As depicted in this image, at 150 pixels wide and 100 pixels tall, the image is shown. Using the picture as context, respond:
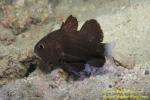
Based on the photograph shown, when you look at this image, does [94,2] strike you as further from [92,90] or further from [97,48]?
[92,90]

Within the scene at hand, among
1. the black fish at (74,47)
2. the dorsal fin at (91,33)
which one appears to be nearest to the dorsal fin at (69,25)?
the black fish at (74,47)

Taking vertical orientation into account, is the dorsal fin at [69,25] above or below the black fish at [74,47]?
above

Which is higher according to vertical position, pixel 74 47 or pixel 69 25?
pixel 69 25

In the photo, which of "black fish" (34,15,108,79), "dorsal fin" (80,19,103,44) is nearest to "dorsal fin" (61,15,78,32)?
"black fish" (34,15,108,79)

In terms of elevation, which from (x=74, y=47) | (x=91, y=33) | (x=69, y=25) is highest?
(x=69, y=25)

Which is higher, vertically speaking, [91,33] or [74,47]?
[91,33]

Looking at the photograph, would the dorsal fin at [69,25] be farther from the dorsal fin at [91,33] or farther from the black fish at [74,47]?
the dorsal fin at [91,33]

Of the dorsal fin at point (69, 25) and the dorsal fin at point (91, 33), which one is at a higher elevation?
the dorsal fin at point (69, 25)

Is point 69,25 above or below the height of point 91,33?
above

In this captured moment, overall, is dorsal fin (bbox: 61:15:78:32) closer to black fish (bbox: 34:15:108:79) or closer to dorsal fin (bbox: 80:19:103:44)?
black fish (bbox: 34:15:108:79)
